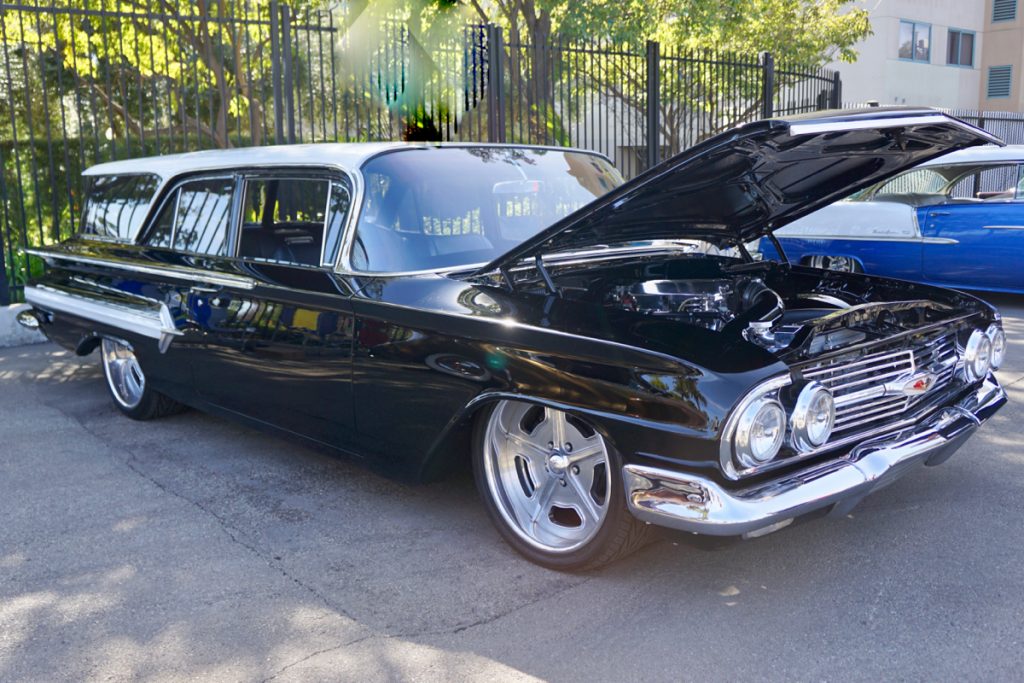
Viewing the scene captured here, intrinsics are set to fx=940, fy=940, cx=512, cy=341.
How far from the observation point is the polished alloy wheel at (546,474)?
329cm

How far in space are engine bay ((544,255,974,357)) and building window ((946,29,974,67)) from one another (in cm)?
2627

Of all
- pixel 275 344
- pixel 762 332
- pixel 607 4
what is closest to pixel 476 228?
pixel 275 344

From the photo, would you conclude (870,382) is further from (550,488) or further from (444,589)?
(444,589)

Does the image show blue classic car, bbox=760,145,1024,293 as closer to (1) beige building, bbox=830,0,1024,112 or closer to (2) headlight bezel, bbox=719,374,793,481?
(2) headlight bezel, bbox=719,374,793,481

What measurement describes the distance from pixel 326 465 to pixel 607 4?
37.2ft

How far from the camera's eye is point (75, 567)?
3.51m

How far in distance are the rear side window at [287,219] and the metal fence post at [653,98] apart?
7.57 metres

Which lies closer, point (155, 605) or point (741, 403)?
point (741, 403)

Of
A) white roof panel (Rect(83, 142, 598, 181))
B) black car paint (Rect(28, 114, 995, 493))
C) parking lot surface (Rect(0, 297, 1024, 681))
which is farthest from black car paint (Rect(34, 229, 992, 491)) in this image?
white roof panel (Rect(83, 142, 598, 181))

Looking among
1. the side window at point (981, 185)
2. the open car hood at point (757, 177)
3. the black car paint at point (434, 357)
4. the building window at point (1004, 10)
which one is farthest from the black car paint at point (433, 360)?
the building window at point (1004, 10)

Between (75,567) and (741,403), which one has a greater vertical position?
(741,403)

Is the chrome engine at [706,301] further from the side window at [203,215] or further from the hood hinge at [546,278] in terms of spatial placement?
the side window at [203,215]

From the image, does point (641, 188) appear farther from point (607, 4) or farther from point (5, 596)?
point (607, 4)

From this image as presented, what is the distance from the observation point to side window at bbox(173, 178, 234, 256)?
184 inches
